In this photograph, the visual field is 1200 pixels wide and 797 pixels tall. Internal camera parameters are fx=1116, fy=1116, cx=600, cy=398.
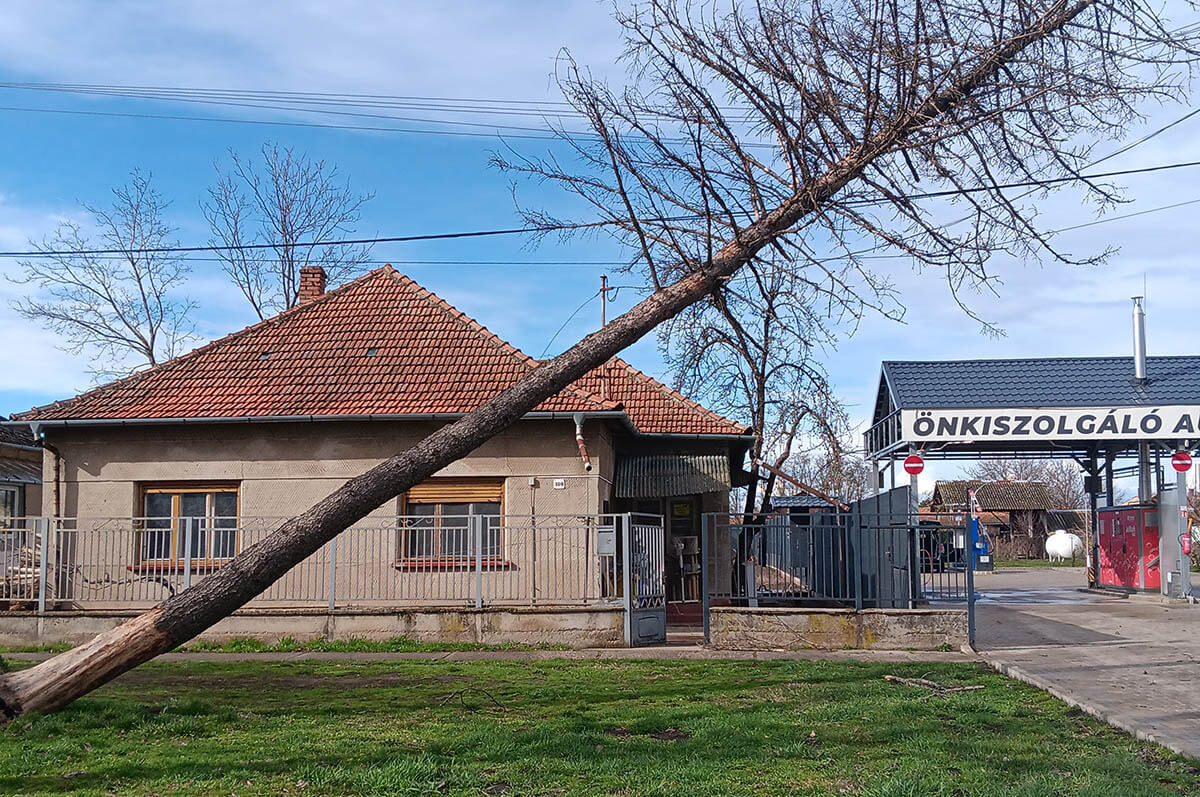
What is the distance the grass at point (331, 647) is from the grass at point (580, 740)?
125 inches

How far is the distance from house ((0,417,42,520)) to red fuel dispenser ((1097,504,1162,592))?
2825cm

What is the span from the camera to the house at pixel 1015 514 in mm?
65438

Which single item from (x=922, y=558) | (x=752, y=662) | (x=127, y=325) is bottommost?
(x=752, y=662)

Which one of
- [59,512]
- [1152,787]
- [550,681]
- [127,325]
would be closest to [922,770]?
[1152,787]

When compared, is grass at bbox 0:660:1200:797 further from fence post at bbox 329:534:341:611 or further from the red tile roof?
the red tile roof

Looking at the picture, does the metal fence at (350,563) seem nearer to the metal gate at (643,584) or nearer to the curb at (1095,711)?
the metal gate at (643,584)

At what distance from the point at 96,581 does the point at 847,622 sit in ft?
35.4

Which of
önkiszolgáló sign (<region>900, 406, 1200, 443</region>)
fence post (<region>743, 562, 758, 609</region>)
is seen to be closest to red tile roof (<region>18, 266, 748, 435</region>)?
fence post (<region>743, 562, 758, 609</region>)

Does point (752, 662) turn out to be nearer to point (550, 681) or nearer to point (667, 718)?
point (550, 681)

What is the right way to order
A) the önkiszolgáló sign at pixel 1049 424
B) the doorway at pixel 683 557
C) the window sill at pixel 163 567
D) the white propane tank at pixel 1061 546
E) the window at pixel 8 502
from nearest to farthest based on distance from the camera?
the window sill at pixel 163 567 < the doorway at pixel 683 557 < the önkiszolgáló sign at pixel 1049 424 < the window at pixel 8 502 < the white propane tank at pixel 1061 546

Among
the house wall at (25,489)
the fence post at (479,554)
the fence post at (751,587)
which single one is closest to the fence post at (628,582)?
the fence post at (751,587)

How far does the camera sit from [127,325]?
33.7 metres

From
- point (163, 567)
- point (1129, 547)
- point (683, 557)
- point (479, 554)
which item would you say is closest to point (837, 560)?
point (479, 554)

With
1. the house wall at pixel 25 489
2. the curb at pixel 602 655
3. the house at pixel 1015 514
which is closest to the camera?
the curb at pixel 602 655
